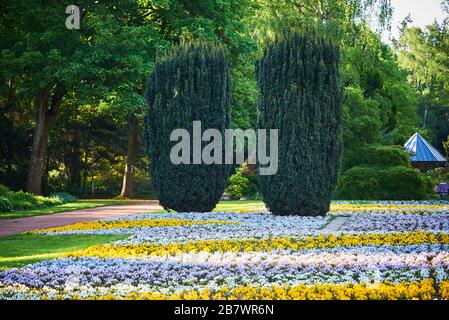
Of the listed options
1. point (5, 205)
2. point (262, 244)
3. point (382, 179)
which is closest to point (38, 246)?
point (262, 244)

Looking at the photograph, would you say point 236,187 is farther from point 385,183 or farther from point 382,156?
point 385,183

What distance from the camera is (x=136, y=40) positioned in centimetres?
2722

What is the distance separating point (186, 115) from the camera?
1869 centimetres

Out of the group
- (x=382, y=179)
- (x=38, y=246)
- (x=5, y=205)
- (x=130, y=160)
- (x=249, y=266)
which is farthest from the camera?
(x=130, y=160)

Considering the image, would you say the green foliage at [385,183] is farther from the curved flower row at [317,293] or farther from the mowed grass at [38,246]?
the curved flower row at [317,293]

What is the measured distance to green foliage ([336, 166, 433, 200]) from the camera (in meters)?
26.7

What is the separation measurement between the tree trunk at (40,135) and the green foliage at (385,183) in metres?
13.8

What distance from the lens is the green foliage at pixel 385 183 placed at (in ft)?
87.7

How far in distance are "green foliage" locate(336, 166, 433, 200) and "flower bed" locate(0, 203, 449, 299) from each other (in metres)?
12.5

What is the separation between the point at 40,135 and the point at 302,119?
15.2m

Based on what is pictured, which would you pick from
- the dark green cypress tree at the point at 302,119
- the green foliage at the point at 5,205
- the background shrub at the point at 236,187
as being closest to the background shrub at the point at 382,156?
the background shrub at the point at 236,187

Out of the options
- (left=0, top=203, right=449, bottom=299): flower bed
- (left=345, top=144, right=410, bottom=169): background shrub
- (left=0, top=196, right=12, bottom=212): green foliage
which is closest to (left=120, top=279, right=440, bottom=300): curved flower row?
(left=0, top=203, right=449, bottom=299): flower bed

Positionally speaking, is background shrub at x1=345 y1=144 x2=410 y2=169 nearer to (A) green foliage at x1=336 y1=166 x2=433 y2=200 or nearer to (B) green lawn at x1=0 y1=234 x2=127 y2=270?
(A) green foliage at x1=336 y1=166 x2=433 y2=200
